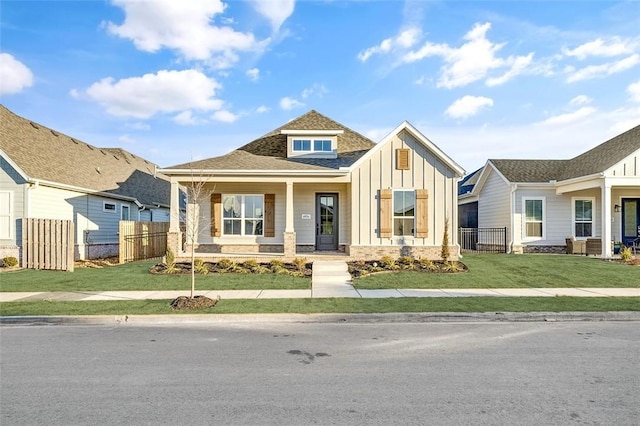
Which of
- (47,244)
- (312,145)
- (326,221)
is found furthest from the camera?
(312,145)

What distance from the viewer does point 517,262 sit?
49.8ft

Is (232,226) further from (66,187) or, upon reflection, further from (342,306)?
(342,306)

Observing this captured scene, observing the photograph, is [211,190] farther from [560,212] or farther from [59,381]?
[560,212]

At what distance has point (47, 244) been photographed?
15.1 meters

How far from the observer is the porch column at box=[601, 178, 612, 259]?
1593cm

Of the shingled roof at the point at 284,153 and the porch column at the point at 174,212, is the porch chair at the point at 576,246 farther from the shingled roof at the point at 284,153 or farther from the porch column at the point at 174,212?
the porch column at the point at 174,212

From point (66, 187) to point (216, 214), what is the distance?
7047mm

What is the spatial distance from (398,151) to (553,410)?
41.9 feet

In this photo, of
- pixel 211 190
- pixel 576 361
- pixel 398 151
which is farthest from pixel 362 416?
pixel 211 190

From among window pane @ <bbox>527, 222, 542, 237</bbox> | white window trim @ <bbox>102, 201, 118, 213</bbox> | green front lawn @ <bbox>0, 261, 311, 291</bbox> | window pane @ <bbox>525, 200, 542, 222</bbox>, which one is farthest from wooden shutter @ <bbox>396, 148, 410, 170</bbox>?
white window trim @ <bbox>102, 201, 118, 213</bbox>

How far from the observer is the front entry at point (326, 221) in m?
17.7

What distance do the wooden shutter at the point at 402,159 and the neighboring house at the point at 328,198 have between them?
4 centimetres

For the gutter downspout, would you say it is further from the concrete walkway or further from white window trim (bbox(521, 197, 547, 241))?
the concrete walkway

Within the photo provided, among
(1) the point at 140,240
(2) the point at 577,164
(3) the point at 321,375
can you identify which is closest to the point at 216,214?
(1) the point at 140,240
